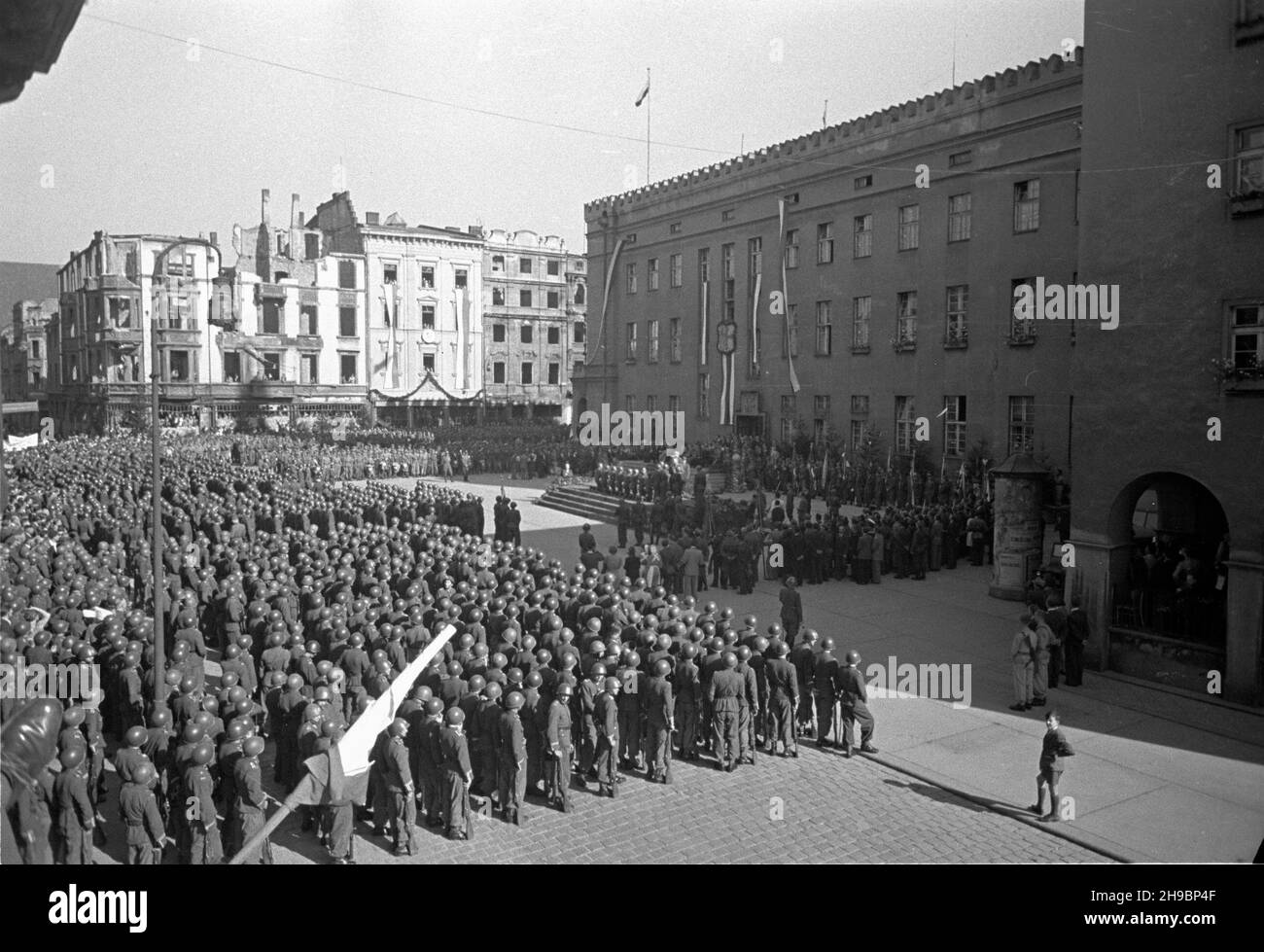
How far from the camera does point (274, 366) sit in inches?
1967

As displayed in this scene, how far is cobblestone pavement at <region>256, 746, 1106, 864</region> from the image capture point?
356 inches

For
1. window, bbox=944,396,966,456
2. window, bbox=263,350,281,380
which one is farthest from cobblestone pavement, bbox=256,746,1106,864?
window, bbox=263,350,281,380

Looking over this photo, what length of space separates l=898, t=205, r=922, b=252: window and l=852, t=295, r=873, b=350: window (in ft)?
7.75

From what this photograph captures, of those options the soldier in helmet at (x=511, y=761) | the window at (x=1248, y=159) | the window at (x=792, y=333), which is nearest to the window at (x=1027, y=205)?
the window at (x=792, y=333)

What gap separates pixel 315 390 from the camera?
53.3m

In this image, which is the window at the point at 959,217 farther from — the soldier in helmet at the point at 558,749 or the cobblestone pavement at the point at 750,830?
Result: the soldier in helmet at the point at 558,749

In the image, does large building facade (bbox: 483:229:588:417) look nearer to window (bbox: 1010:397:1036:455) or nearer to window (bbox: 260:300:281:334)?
window (bbox: 260:300:281:334)

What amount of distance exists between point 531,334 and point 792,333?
3011 cm

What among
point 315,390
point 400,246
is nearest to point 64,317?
point 315,390

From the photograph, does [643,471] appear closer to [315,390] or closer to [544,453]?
[544,453]

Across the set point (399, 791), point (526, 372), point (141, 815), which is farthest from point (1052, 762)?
point (526, 372)

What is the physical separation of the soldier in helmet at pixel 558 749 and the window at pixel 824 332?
1137 inches

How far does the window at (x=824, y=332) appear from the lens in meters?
36.8
